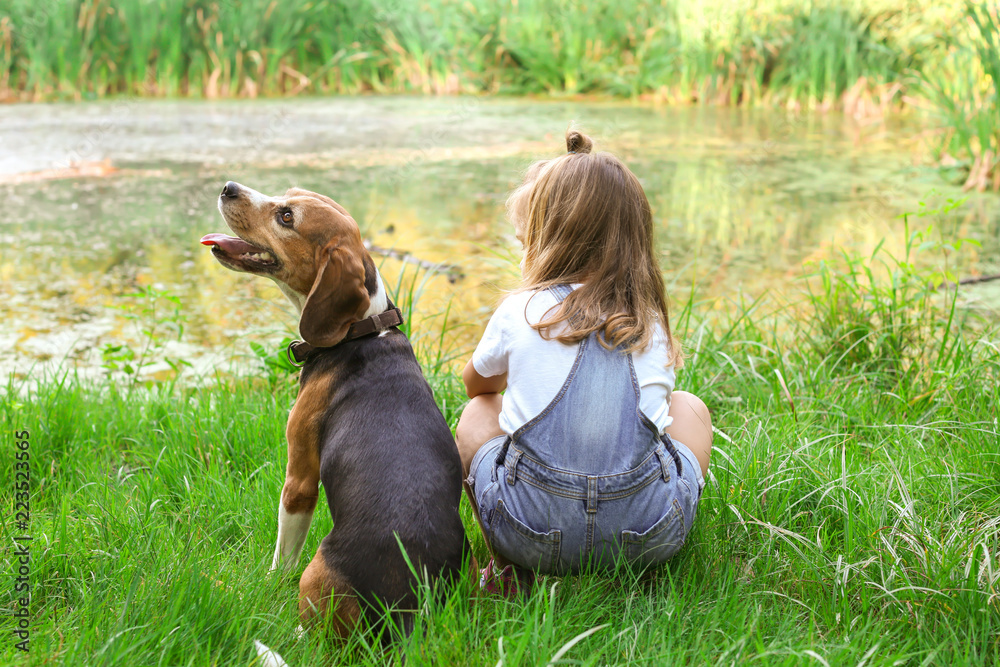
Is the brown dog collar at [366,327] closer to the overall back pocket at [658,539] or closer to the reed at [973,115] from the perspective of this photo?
the overall back pocket at [658,539]

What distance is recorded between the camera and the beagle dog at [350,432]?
2000 millimetres

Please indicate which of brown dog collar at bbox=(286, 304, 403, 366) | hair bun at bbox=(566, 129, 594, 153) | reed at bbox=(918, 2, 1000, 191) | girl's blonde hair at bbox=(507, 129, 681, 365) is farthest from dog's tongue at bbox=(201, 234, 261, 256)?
reed at bbox=(918, 2, 1000, 191)

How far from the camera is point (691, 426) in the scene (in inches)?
98.9

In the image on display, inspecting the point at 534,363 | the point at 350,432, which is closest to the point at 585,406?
the point at 534,363

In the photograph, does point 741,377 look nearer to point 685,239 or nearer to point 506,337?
point 506,337

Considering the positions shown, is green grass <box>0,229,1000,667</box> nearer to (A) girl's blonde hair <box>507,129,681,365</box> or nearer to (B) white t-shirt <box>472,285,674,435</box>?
(B) white t-shirt <box>472,285,674,435</box>

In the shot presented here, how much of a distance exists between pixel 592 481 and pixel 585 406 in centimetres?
20

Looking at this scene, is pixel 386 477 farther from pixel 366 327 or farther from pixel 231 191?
pixel 231 191

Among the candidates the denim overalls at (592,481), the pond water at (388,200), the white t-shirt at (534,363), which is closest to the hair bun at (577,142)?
the white t-shirt at (534,363)

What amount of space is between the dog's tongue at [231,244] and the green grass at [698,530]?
0.76 metres

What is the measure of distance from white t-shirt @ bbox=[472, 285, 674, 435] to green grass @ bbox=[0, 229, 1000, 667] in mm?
479

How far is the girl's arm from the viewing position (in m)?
2.55

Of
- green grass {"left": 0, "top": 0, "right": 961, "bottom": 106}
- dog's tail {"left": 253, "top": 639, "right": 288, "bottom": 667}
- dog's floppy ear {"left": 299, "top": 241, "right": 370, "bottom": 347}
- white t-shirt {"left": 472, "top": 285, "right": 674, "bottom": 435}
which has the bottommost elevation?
dog's tail {"left": 253, "top": 639, "right": 288, "bottom": 667}

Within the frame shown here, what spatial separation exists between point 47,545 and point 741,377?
8.64 feet
